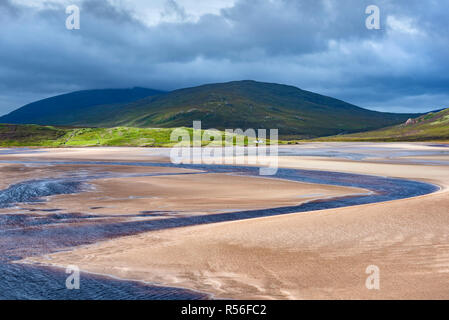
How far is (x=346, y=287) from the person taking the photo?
10.1m

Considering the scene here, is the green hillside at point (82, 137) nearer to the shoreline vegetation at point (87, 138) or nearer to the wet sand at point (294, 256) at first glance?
the shoreline vegetation at point (87, 138)

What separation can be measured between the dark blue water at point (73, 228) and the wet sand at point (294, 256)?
828 millimetres

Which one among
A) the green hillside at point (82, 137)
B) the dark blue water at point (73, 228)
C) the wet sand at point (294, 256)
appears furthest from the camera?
the green hillside at point (82, 137)

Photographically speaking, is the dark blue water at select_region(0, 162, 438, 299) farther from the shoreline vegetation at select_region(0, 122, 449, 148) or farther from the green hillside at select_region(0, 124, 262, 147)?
the green hillside at select_region(0, 124, 262, 147)

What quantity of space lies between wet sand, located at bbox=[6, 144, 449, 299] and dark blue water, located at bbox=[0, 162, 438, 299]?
0.83 metres

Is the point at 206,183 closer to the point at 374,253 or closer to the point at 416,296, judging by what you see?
the point at 374,253

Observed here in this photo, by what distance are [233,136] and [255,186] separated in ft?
419

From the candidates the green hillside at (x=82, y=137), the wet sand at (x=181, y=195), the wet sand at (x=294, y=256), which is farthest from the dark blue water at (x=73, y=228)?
the green hillside at (x=82, y=137)

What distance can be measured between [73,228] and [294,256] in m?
9.79

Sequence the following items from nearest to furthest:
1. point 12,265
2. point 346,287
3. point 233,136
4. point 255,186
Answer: point 346,287 → point 12,265 → point 255,186 → point 233,136

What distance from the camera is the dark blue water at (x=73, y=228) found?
1042 centimetres

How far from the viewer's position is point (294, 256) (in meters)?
12.7

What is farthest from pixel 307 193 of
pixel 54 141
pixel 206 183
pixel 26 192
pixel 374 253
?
pixel 54 141
